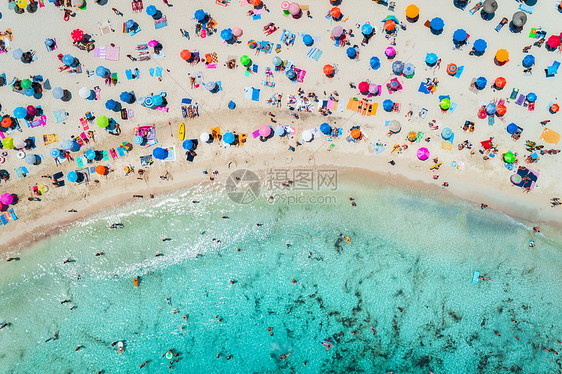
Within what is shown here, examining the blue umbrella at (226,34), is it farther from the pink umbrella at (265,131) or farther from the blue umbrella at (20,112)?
the blue umbrella at (20,112)

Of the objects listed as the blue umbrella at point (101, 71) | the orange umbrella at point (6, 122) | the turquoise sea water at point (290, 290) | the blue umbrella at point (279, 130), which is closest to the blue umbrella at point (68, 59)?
the blue umbrella at point (101, 71)

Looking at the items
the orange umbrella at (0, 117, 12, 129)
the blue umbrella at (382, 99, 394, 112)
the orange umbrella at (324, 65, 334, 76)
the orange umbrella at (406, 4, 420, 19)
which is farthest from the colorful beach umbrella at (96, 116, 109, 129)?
the orange umbrella at (406, 4, 420, 19)

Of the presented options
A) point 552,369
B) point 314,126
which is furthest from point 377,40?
point 552,369

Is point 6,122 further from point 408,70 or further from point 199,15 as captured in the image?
point 408,70

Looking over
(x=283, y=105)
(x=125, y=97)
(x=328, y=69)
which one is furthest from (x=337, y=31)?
(x=125, y=97)

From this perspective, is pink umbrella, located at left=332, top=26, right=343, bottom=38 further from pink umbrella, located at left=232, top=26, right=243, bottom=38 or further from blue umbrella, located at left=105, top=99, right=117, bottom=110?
blue umbrella, located at left=105, top=99, right=117, bottom=110
